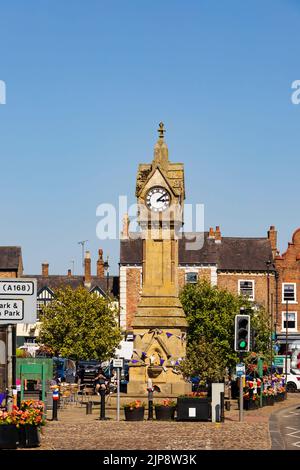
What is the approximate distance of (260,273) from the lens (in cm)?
8856

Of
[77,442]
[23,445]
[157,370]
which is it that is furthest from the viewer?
[157,370]

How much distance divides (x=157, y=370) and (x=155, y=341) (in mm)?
1191

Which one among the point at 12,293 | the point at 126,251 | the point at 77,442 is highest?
the point at 126,251

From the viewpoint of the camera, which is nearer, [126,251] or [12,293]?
[12,293]

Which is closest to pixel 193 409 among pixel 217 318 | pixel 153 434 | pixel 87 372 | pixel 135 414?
pixel 135 414

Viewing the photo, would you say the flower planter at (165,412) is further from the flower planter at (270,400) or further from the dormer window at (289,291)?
the dormer window at (289,291)

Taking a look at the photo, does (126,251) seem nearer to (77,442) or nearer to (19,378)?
(19,378)

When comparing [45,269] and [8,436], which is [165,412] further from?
[45,269]

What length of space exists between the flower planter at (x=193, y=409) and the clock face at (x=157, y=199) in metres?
12.6

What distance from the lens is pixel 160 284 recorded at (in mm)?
45438

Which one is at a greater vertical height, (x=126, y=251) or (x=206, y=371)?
(x=126, y=251)

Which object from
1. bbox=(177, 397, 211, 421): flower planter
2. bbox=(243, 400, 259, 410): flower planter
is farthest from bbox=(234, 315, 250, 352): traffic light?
bbox=(243, 400, 259, 410): flower planter
